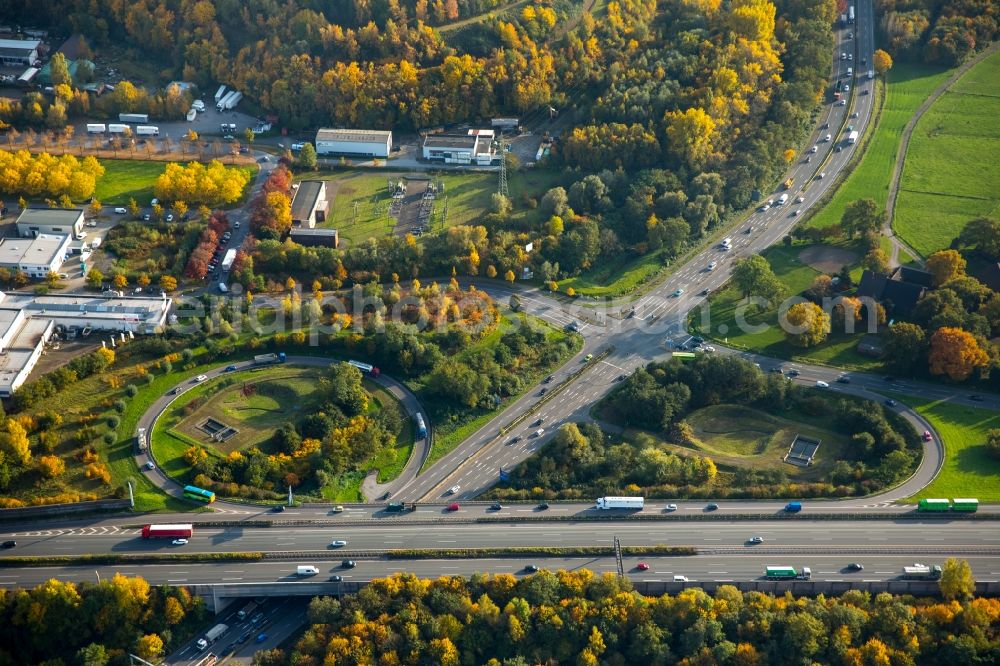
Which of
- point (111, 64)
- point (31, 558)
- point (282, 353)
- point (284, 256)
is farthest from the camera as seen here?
point (111, 64)

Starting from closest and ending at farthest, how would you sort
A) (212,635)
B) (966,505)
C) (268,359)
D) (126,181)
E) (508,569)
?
(212,635) → (508,569) → (966,505) → (268,359) → (126,181)

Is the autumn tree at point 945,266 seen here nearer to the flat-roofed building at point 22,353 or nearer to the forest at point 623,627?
the forest at point 623,627

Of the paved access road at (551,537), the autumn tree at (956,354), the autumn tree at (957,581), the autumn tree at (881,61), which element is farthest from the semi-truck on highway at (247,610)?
the autumn tree at (881,61)

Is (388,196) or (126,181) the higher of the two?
(388,196)

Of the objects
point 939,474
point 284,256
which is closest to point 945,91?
point 939,474

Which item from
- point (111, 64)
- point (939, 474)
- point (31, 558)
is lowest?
point (31, 558)

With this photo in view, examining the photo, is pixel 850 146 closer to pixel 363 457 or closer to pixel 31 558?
pixel 363 457

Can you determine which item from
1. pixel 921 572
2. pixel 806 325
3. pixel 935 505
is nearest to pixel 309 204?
pixel 806 325

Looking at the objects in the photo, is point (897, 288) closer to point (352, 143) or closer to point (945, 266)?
point (945, 266)
